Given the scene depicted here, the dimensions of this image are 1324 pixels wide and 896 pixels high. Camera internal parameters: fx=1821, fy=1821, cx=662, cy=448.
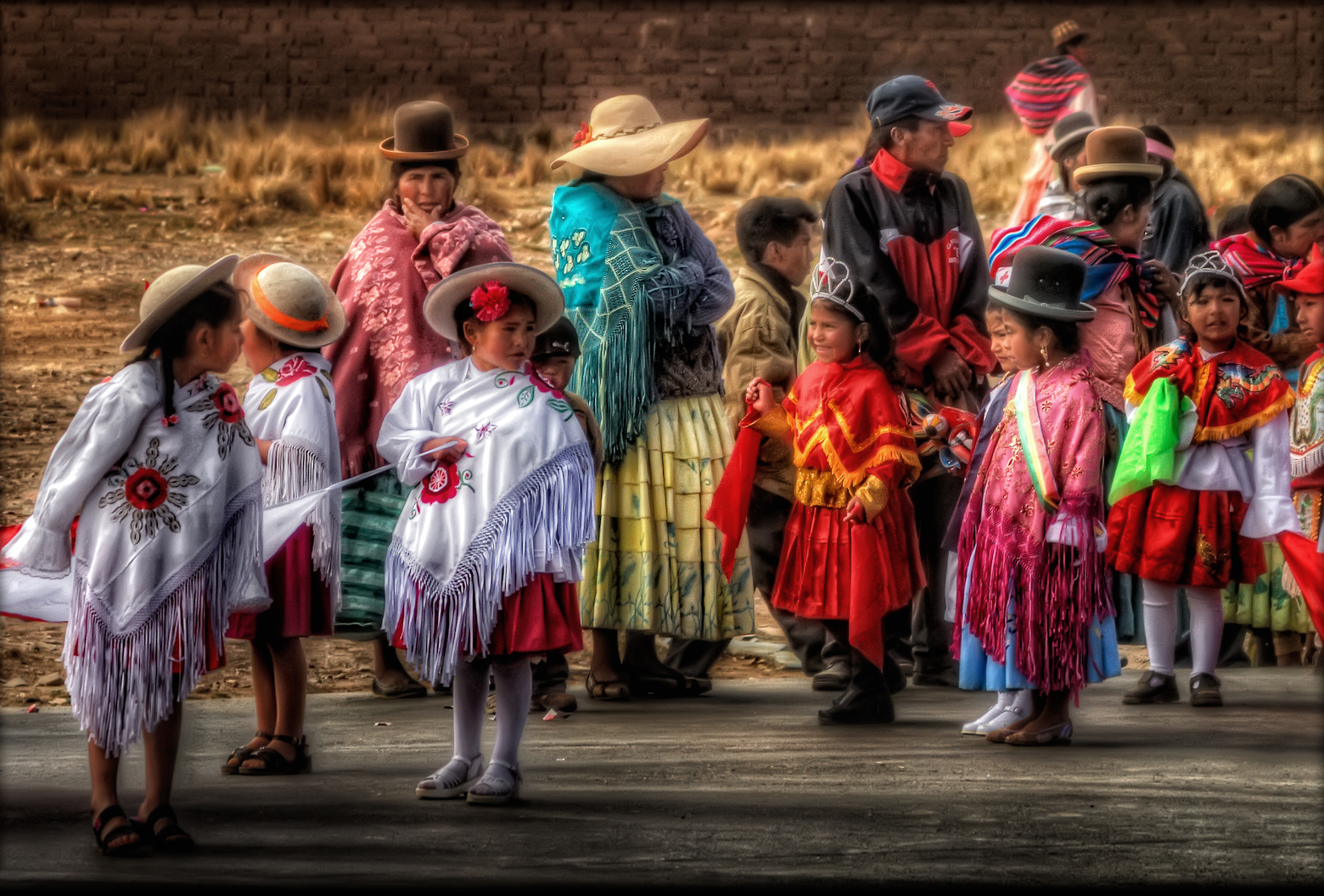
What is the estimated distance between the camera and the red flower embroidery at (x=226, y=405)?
5004 millimetres

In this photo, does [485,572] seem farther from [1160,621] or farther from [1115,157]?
[1115,157]

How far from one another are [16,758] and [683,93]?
702 inches

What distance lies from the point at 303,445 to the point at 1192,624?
3343mm

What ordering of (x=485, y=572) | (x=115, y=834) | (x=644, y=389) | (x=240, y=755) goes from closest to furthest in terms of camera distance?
(x=115, y=834) → (x=485, y=572) → (x=240, y=755) → (x=644, y=389)

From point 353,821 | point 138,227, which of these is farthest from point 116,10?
point 353,821

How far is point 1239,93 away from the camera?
75.9 feet

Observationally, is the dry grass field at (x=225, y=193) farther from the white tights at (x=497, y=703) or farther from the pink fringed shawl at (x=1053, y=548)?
the pink fringed shawl at (x=1053, y=548)

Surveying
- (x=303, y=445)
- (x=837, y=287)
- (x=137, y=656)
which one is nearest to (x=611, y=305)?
(x=837, y=287)

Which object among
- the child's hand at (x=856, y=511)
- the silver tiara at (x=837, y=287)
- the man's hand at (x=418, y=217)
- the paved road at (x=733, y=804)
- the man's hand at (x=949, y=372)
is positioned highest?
the man's hand at (x=418, y=217)

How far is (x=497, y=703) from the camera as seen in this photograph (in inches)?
212

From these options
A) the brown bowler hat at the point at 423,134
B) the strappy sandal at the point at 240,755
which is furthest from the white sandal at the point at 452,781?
the brown bowler hat at the point at 423,134

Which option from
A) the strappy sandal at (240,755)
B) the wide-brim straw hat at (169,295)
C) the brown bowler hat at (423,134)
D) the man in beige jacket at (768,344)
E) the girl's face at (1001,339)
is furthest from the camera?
the man in beige jacket at (768,344)

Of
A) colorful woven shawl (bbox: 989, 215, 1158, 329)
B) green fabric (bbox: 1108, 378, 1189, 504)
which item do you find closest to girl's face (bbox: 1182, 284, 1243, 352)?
green fabric (bbox: 1108, 378, 1189, 504)

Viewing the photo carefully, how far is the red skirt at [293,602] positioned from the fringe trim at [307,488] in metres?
0.03
